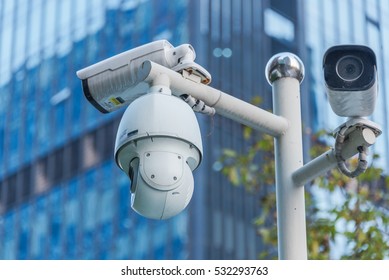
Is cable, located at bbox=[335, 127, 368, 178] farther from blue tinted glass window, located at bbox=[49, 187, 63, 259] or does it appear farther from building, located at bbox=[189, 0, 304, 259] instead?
blue tinted glass window, located at bbox=[49, 187, 63, 259]

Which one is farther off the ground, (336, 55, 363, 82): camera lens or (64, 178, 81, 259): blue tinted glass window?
(64, 178, 81, 259): blue tinted glass window

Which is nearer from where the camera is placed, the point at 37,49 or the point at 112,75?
the point at 112,75

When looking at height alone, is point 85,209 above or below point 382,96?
below

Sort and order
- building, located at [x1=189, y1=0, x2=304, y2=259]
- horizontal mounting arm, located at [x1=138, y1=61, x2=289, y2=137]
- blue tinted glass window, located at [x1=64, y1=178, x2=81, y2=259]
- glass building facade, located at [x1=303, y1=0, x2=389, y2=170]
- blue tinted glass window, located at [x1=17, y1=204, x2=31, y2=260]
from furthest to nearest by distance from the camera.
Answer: blue tinted glass window, located at [x1=17, y1=204, x2=31, y2=260] < glass building facade, located at [x1=303, y1=0, x2=389, y2=170] < blue tinted glass window, located at [x1=64, y1=178, x2=81, y2=259] < building, located at [x1=189, y1=0, x2=304, y2=259] < horizontal mounting arm, located at [x1=138, y1=61, x2=289, y2=137]

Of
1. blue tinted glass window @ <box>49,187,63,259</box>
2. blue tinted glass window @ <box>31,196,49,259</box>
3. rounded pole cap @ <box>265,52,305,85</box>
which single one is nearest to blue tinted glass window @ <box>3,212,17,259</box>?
blue tinted glass window @ <box>31,196,49,259</box>

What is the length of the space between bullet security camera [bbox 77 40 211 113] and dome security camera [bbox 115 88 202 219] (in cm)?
26

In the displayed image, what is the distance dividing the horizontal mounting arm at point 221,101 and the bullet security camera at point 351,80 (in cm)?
45

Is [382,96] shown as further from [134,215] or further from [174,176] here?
[174,176]

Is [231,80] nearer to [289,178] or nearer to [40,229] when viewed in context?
[40,229]

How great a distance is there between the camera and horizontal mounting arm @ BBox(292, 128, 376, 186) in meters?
6.47

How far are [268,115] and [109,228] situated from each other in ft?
116

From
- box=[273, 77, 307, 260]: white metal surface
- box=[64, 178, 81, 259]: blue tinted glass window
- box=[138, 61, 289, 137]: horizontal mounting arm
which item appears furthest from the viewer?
box=[64, 178, 81, 259]: blue tinted glass window
